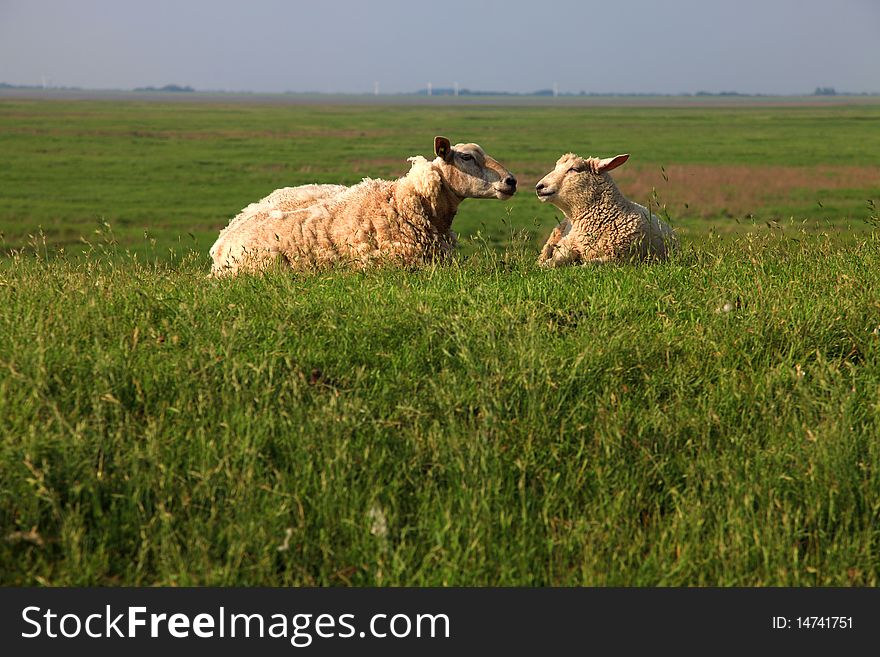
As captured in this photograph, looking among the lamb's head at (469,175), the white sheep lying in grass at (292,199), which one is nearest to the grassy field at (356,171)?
the lamb's head at (469,175)

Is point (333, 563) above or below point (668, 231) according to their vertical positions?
below

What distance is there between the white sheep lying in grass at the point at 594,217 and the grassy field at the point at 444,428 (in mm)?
2183

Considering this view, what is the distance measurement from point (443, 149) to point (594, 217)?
1.85m

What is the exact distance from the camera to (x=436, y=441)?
5.16 metres

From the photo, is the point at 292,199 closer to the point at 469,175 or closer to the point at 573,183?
the point at 469,175

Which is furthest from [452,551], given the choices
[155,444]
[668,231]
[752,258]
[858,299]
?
[668,231]

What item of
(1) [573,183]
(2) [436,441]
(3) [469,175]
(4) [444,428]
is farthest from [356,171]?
(2) [436,441]

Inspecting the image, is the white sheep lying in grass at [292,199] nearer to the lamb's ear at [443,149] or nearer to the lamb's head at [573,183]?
the lamb's ear at [443,149]

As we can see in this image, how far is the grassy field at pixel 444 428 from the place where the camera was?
450cm

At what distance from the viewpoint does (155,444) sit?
488 cm

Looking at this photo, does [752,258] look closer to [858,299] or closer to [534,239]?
[858,299]

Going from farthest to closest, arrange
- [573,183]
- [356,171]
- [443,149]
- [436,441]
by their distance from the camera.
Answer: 1. [356,171]
2. [573,183]
3. [443,149]
4. [436,441]

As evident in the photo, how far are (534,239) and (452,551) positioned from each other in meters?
20.9

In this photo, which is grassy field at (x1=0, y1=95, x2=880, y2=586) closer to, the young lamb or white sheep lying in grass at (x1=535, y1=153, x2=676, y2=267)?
the young lamb
